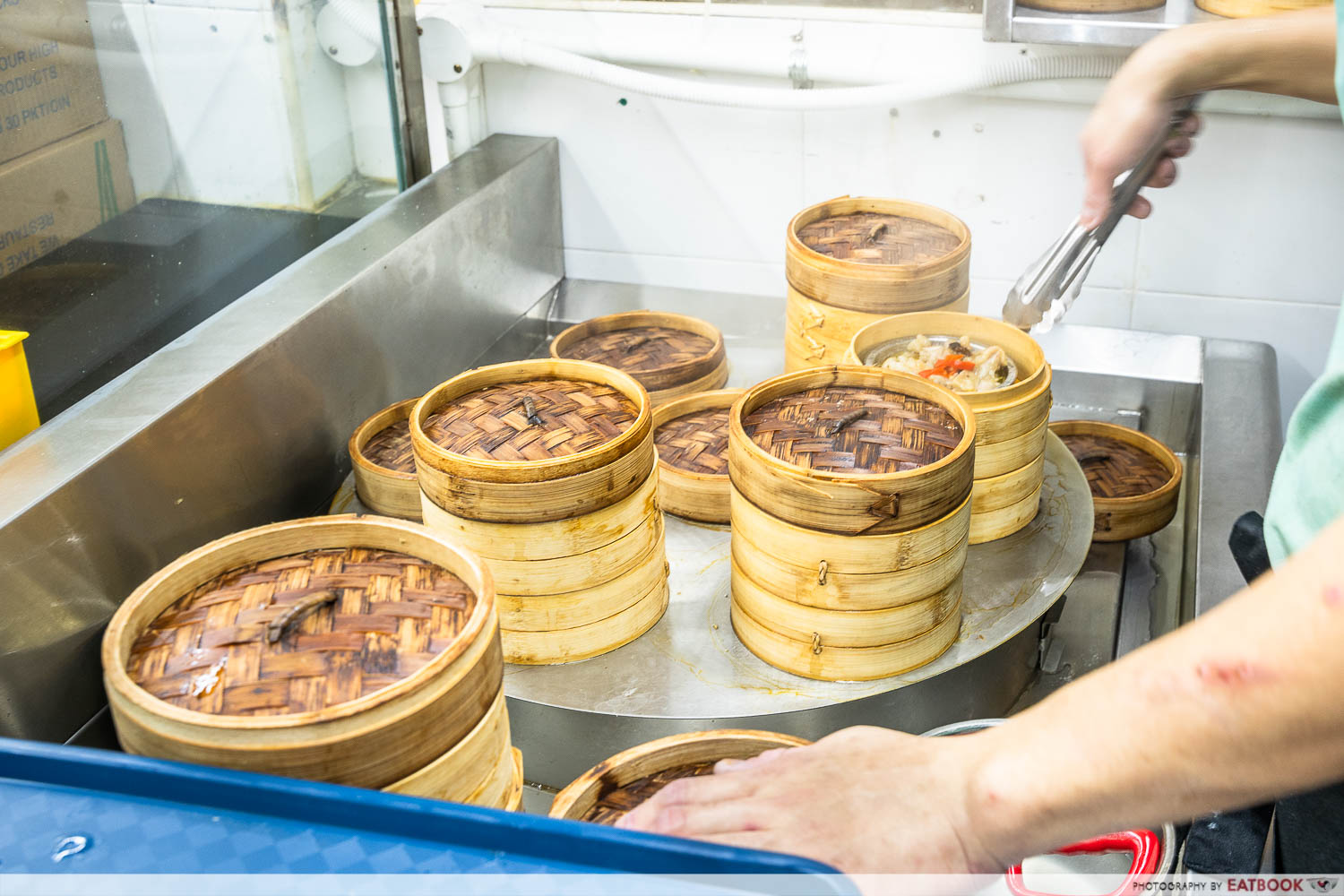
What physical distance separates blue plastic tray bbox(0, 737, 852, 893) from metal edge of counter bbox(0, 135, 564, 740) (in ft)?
1.95

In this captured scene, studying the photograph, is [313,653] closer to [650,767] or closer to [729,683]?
[650,767]

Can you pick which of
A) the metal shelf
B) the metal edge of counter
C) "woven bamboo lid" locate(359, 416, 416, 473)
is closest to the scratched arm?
the metal edge of counter

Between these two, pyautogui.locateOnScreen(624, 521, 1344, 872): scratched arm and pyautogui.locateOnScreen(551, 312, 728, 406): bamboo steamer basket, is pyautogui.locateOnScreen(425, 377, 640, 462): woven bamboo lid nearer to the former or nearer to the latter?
pyautogui.locateOnScreen(551, 312, 728, 406): bamboo steamer basket

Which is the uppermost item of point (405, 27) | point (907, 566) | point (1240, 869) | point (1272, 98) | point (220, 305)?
point (405, 27)

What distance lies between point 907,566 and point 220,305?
143 centimetres

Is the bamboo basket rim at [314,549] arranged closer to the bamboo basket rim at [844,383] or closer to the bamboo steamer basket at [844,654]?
the bamboo basket rim at [844,383]

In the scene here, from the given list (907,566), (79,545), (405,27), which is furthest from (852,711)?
(405,27)

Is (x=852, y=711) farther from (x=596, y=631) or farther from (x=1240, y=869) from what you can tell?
(x=1240, y=869)

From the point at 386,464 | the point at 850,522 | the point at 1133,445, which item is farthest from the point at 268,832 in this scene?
the point at 1133,445

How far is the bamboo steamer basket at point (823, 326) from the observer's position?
2006 millimetres

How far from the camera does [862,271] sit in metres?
1.96

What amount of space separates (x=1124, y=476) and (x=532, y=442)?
1206 millimetres

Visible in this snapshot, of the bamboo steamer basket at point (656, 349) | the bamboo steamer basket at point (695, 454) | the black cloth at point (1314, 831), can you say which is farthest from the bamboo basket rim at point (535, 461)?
the black cloth at point (1314, 831)

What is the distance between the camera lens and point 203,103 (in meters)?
2.12
